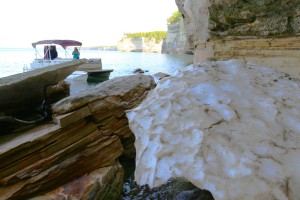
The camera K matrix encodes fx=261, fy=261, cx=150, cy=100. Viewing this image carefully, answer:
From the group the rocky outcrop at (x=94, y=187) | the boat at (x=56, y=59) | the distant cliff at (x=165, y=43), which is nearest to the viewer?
the rocky outcrop at (x=94, y=187)

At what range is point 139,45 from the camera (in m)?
146

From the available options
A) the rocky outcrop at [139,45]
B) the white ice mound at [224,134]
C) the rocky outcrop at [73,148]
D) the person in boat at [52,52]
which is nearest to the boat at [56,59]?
the person in boat at [52,52]

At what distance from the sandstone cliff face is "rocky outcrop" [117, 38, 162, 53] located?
419 feet

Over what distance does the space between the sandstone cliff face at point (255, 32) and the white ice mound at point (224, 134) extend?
2.04 metres

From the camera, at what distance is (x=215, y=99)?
3.22 meters

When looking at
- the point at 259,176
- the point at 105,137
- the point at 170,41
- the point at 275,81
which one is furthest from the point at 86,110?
the point at 170,41

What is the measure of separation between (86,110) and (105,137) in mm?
842

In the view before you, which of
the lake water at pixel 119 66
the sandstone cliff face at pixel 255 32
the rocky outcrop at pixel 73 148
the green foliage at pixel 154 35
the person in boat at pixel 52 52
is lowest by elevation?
the lake water at pixel 119 66

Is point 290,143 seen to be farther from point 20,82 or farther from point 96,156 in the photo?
point 20,82

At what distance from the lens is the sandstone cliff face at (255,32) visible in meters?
5.52

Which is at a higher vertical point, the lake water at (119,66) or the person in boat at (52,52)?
the person in boat at (52,52)

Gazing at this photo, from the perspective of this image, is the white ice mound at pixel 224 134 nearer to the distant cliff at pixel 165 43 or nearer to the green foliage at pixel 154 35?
the distant cliff at pixel 165 43

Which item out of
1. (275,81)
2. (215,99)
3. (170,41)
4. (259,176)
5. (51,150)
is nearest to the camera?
(259,176)

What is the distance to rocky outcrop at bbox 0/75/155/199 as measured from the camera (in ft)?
15.1
